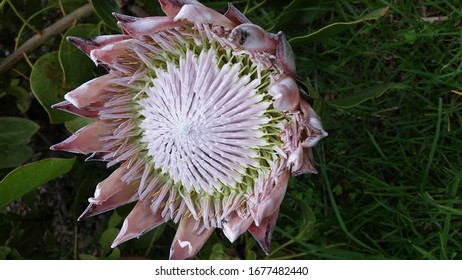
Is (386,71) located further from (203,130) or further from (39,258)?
(39,258)

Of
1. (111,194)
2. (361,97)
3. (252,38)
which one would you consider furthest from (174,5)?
(361,97)

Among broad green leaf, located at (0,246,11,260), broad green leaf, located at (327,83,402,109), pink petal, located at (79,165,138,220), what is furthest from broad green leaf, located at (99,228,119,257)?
broad green leaf, located at (327,83,402,109)

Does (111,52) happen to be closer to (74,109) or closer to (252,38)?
(74,109)

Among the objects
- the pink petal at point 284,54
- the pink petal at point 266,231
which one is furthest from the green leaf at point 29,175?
the pink petal at point 284,54

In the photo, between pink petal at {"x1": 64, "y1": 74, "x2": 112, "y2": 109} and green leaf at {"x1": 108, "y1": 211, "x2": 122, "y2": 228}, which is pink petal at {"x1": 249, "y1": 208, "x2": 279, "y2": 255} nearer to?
pink petal at {"x1": 64, "y1": 74, "x2": 112, "y2": 109}

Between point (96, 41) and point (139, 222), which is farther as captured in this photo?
point (139, 222)

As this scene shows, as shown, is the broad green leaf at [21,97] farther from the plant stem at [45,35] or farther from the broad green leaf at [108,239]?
the broad green leaf at [108,239]
